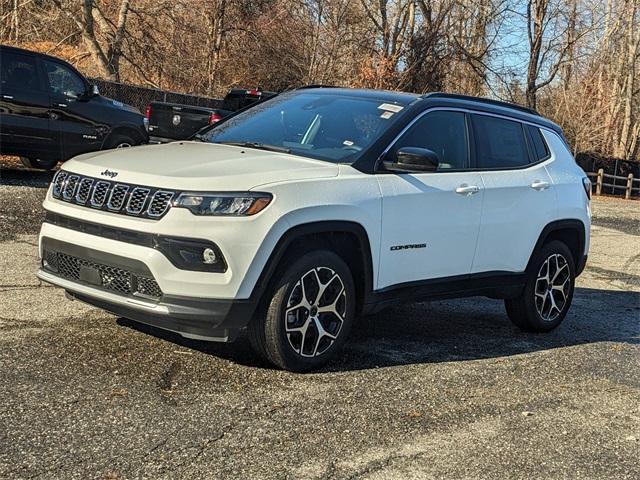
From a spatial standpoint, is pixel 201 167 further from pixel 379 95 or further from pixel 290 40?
pixel 290 40

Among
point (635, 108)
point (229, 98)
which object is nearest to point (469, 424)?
point (229, 98)

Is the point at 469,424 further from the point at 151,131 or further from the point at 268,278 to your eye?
the point at 151,131

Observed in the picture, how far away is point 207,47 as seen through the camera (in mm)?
28312

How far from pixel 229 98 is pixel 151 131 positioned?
2401mm

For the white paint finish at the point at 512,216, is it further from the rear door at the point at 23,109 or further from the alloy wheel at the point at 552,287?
the rear door at the point at 23,109

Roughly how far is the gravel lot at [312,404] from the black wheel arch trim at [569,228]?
0.81 metres

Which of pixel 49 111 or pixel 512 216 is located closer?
pixel 512 216

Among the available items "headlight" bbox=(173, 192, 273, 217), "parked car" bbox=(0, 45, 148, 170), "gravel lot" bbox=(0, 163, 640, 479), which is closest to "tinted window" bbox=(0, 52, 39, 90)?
"parked car" bbox=(0, 45, 148, 170)

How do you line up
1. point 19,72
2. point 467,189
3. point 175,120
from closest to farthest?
point 467,189 → point 19,72 → point 175,120

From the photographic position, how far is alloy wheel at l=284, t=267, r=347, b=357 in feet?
15.8

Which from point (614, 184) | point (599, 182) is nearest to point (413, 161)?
point (599, 182)

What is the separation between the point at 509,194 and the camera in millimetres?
6238

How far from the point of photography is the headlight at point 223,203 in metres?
4.41

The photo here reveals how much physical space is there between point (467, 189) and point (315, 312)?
1669mm
